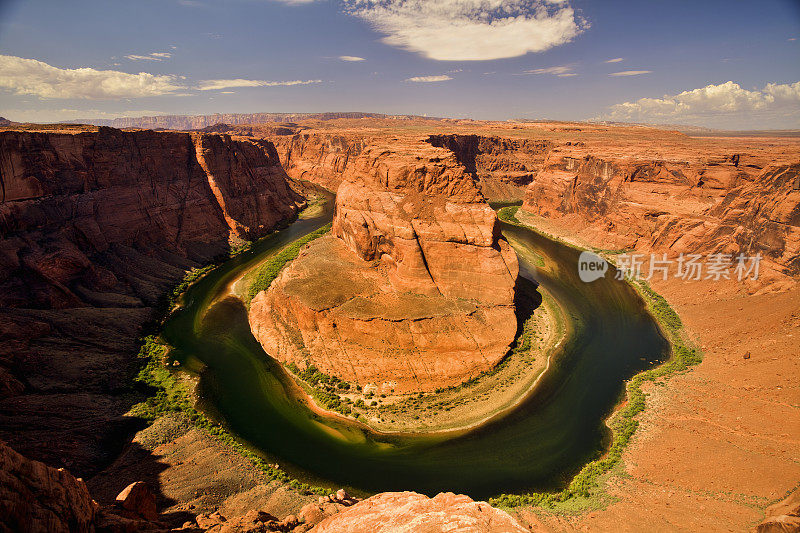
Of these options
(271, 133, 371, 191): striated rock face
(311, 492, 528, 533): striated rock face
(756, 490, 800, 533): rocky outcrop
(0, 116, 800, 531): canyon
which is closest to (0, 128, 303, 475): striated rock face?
(0, 116, 800, 531): canyon

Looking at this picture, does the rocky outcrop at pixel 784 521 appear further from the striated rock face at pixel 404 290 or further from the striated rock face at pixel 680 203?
the striated rock face at pixel 680 203

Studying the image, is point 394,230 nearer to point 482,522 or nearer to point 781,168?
point 482,522

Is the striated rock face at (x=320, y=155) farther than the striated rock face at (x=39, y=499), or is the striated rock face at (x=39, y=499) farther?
the striated rock face at (x=320, y=155)

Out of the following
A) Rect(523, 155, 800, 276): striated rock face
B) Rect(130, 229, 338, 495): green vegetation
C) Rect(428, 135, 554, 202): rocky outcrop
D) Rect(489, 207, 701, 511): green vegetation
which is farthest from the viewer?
Rect(428, 135, 554, 202): rocky outcrop
